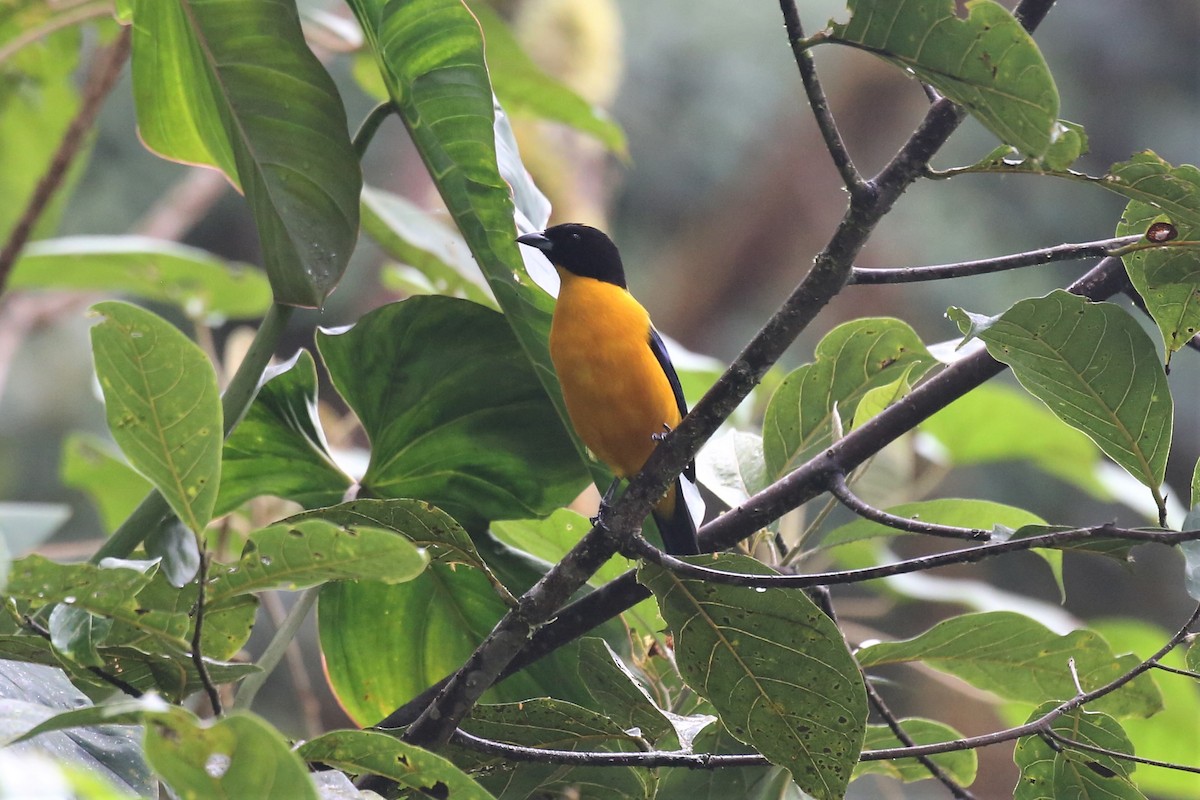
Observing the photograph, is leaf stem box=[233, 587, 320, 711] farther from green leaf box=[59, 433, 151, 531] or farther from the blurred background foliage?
the blurred background foliage

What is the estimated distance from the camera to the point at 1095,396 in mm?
1144

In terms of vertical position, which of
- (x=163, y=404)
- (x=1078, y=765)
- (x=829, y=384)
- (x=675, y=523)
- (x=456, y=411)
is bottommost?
(x=675, y=523)

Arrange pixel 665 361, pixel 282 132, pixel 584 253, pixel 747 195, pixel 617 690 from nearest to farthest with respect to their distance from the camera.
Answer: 1. pixel 617 690
2. pixel 282 132
3. pixel 665 361
4. pixel 584 253
5. pixel 747 195

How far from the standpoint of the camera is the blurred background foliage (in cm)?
702

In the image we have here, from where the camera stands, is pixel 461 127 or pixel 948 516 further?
pixel 948 516

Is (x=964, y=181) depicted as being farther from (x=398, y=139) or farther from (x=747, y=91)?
(x=398, y=139)

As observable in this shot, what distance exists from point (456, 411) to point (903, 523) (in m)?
0.77

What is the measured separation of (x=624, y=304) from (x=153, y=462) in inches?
56.5

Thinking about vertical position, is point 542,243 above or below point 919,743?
above

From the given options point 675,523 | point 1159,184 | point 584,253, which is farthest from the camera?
point 584,253

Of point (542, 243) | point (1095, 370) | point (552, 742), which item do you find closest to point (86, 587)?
point (552, 742)

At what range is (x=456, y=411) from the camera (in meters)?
1.60

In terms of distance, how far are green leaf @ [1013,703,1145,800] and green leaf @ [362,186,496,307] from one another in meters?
1.46

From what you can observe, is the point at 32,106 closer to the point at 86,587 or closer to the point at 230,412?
the point at 230,412
